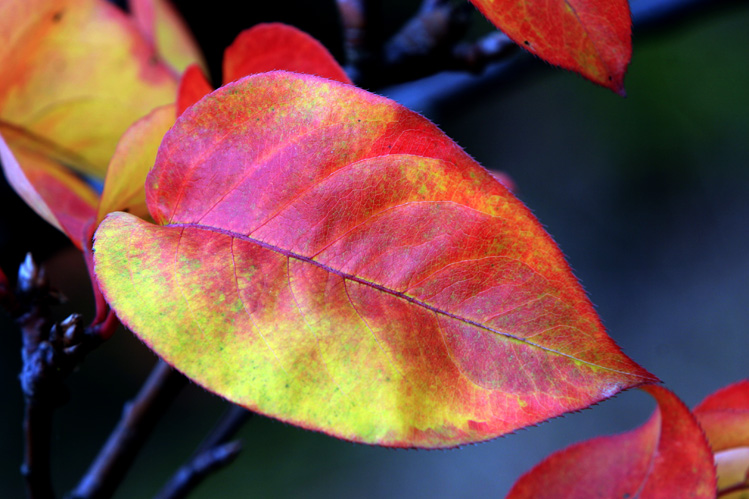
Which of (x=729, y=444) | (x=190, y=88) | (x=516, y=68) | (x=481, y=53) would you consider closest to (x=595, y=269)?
(x=516, y=68)

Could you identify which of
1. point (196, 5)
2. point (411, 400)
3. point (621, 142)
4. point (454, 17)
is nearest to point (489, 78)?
point (454, 17)

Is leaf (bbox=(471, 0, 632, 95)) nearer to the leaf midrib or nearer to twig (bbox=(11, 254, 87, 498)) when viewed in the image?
the leaf midrib

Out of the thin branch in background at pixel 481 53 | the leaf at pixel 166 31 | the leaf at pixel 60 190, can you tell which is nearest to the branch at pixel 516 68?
the thin branch in background at pixel 481 53

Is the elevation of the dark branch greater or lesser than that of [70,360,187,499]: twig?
lesser

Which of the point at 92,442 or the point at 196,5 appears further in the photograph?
the point at 92,442

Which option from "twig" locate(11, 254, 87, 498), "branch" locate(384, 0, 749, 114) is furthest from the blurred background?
"twig" locate(11, 254, 87, 498)

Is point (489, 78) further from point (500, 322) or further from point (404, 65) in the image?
point (500, 322)
